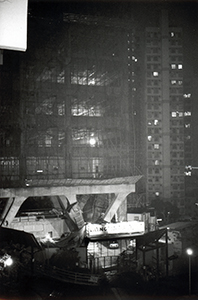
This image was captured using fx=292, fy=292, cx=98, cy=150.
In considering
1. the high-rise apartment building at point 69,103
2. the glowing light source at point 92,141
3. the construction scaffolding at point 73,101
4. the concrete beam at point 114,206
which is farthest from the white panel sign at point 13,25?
the glowing light source at point 92,141

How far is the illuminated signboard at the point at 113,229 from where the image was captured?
775cm

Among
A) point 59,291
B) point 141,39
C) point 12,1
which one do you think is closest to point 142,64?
point 141,39

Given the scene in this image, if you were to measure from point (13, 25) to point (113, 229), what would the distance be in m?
7.27

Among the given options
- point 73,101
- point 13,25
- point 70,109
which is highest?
point 73,101

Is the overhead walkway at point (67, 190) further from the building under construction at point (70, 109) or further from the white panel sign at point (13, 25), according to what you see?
the white panel sign at point (13, 25)

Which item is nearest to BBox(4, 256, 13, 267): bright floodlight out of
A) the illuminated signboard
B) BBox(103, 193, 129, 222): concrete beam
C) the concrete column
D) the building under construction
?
the illuminated signboard

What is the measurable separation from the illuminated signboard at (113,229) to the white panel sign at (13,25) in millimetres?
7083

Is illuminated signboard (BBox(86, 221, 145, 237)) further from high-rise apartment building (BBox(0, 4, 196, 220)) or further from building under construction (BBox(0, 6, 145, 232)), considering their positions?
high-rise apartment building (BBox(0, 4, 196, 220))

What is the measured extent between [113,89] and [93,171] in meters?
3.17

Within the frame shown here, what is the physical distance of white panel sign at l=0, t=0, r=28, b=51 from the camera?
43.1 inches

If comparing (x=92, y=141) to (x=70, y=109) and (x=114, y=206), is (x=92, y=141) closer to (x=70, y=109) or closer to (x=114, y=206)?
(x=70, y=109)

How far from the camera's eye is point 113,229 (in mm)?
7859

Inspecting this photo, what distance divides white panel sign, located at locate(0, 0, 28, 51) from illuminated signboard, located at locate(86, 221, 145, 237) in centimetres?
708

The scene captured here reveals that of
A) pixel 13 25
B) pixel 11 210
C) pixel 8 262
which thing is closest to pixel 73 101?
pixel 11 210
